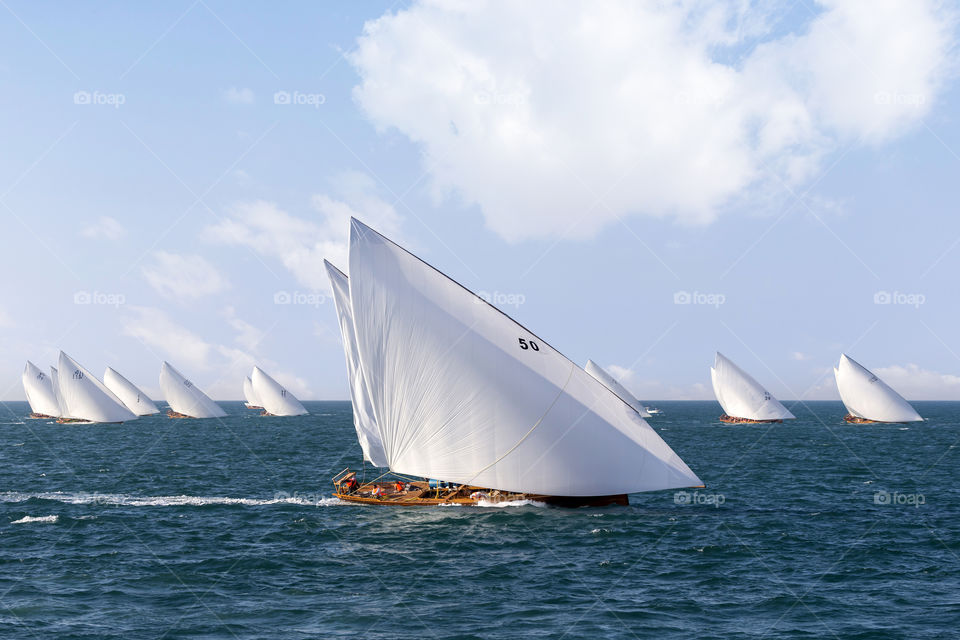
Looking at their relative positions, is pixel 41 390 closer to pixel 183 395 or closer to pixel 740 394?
pixel 183 395

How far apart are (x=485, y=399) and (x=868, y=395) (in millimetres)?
105655

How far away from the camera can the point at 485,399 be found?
36031mm

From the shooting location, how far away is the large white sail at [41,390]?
475 feet

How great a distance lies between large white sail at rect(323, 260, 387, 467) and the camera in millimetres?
40406

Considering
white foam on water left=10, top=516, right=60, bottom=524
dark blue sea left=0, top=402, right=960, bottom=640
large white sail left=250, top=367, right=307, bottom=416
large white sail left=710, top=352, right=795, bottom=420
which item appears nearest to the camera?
dark blue sea left=0, top=402, right=960, bottom=640

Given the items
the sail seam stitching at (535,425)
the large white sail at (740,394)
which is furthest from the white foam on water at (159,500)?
the large white sail at (740,394)

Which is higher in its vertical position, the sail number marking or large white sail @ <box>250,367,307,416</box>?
large white sail @ <box>250,367,307,416</box>

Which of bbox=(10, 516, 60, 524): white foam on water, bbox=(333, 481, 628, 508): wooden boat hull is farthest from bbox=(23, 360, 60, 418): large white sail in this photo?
bbox=(333, 481, 628, 508): wooden boat hull

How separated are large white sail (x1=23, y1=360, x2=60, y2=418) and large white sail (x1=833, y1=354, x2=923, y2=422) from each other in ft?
475

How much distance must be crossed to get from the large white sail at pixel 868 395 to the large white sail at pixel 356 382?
98.2 meters

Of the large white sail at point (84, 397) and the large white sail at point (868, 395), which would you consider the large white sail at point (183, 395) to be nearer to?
the large white sail at point (84, 397)

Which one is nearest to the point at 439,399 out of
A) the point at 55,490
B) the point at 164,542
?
the point at 164,542

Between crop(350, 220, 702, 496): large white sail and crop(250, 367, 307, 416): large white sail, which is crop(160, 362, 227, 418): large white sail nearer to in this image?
crop(250, 367, 307, 416): large white sail

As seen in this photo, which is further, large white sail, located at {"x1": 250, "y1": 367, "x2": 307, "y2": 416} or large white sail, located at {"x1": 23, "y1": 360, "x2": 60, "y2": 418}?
large white sail, located at {"x1": 250, "y1": 367, "x2": 307, "y2": 416}
